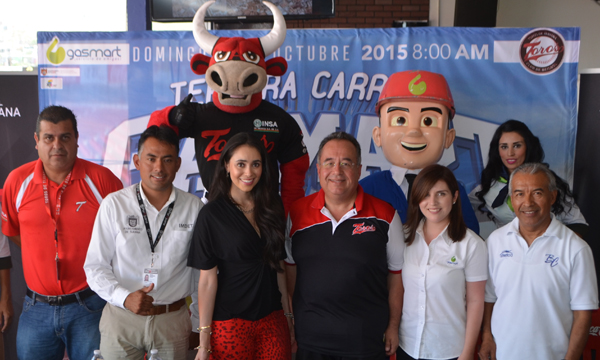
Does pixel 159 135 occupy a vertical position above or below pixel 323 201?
above

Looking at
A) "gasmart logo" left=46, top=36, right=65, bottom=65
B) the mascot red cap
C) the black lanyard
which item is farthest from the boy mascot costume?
"gasmart logo" left=46, top=36, right=65, bottom=65

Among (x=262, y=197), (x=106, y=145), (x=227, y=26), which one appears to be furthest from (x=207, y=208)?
(x=227, y=26)

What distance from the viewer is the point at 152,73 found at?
3629 millimetres

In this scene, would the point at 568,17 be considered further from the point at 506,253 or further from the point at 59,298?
the point at 59,298

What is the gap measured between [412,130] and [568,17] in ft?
20.1

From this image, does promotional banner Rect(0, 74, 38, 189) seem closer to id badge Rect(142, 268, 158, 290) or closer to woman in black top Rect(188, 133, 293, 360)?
id badge Rect(142, 268, 158, 290)

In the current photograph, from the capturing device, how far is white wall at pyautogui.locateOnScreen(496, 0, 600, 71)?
7.11 m

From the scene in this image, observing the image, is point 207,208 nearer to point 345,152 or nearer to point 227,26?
point 345,152

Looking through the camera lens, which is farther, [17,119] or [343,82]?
[17,119]

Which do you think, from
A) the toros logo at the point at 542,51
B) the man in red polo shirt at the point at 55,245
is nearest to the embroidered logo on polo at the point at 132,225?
the man in red polo shirt at the point at 55,245

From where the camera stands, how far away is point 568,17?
7.21 metres

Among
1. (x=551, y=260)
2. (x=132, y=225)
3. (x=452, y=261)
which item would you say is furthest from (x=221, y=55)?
(x=551, y=260)

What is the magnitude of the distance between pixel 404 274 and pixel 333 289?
35 centimetres

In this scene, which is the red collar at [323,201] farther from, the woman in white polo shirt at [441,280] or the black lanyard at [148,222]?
the black lanyard at [148,222]
